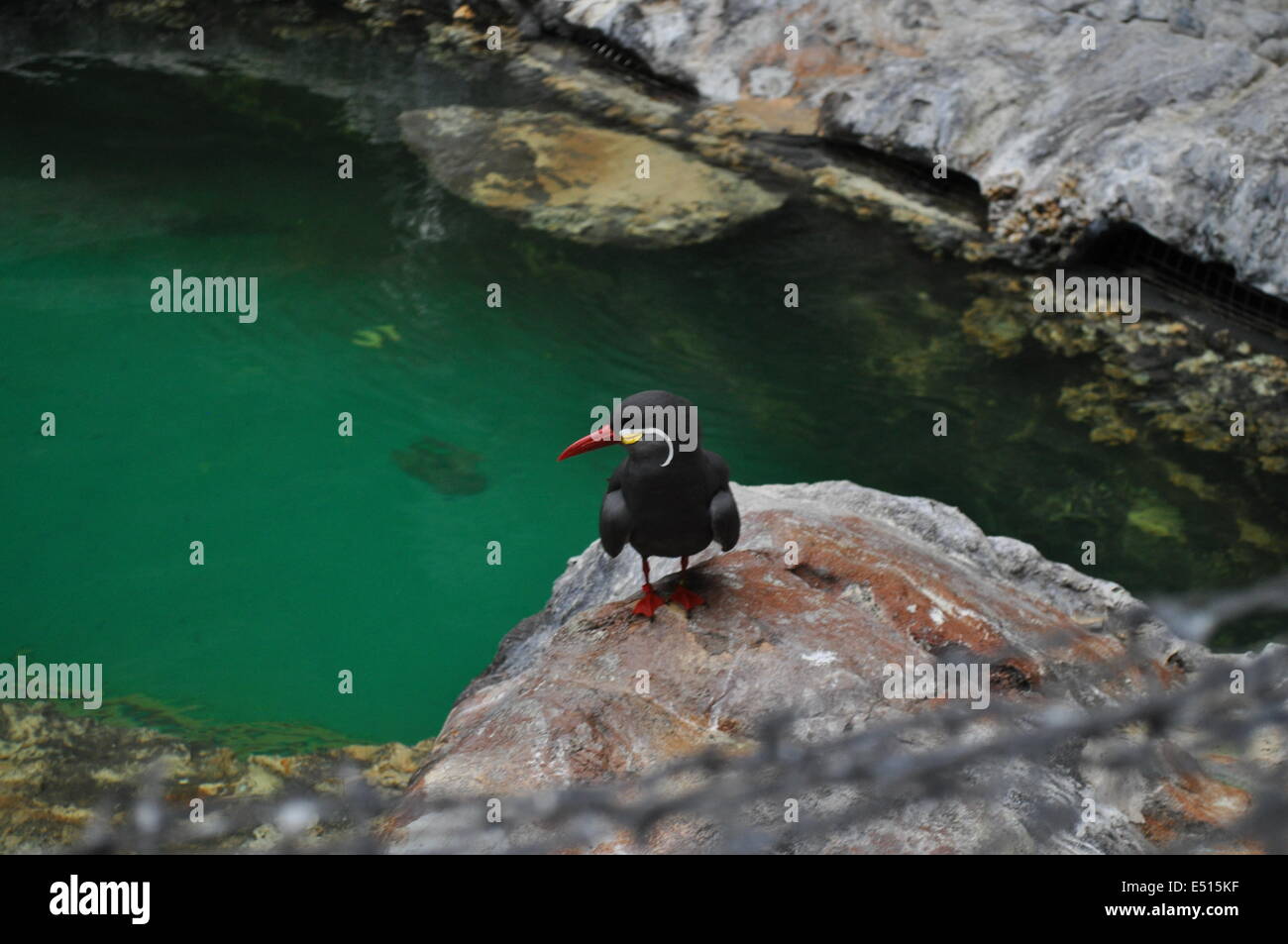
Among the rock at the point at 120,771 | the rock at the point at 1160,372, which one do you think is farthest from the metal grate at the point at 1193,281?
the rock at the point at 120,771

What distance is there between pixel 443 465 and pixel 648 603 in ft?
11.5

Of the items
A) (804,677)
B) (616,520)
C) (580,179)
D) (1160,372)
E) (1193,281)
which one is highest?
(580,179)

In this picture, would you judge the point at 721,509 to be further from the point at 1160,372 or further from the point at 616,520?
the point at 1160,372

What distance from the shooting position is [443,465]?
257 inches

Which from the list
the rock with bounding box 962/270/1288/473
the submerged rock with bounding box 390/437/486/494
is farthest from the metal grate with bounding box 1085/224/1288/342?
the submerged rock with bounding box 390/437/486/494

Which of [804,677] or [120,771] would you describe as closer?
[804,677]

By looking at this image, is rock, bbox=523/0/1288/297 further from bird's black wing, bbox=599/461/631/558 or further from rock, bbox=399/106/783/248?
bird's black wing, bbox=599/461/631/558

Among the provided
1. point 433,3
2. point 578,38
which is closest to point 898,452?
point 578,38

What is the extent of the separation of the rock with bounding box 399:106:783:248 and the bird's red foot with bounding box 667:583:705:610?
5.02 metres

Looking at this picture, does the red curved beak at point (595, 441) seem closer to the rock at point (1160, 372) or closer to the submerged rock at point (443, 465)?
the submerged rock at point (443, 465)

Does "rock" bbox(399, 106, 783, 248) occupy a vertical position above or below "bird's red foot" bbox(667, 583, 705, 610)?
above

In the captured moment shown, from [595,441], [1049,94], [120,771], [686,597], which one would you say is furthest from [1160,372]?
[120,771]

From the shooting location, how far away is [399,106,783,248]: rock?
808 cm

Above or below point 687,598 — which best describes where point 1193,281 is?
above
